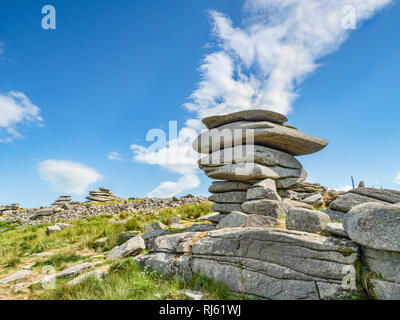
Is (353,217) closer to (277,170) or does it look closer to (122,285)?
(122,285)

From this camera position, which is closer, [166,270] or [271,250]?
[271,250]

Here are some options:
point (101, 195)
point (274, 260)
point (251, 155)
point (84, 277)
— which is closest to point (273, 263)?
point (274, 260)

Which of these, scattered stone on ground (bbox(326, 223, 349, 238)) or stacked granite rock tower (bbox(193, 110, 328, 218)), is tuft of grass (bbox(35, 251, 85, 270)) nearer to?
stacked granite rock tower (bbox(193, 110, 328, 218))

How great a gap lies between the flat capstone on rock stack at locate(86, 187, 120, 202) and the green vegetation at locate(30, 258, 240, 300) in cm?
4105

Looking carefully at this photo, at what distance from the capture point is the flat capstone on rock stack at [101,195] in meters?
44.2

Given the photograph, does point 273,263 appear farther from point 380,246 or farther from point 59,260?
point 59,260

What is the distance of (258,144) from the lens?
11.8 m

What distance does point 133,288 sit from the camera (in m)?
5.33

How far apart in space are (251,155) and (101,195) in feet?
140

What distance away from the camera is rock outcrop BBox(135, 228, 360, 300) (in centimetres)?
450

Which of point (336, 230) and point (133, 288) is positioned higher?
point (336, 230)

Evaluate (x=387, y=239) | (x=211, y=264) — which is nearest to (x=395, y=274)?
(x=387, y=239)

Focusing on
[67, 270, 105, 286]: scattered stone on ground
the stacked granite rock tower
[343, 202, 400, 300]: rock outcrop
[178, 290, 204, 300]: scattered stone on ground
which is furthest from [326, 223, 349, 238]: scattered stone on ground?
[67, 270, 105, 286]: scattered stone on ground
